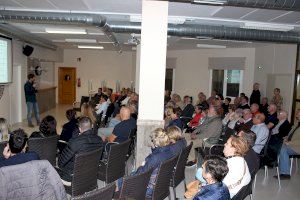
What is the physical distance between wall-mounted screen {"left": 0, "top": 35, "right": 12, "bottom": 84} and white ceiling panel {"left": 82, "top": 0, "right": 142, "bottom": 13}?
136 inches

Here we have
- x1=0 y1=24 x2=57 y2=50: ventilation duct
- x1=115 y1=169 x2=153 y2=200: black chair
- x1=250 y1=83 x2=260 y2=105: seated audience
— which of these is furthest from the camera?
x1=250 y1=83 x2=260 y2=105: seated audience

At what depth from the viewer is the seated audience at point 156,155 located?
293 centimetres

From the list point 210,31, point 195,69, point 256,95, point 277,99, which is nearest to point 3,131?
point 210,31

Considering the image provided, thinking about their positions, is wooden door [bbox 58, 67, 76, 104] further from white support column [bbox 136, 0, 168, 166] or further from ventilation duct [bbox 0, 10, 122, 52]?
white support column [bbox 136, 0, 168, 166]

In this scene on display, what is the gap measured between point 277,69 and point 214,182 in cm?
782

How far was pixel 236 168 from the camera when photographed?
2820 mm

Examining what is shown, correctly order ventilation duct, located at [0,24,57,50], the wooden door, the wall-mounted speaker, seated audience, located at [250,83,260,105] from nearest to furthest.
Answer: ventilation duct, located at [0,24,57,50] → seated audience, located at [250,83,260,105] → the wall-mounted speaker → the wooden door

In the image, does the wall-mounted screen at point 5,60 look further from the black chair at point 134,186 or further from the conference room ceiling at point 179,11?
the black chair at point 134,186

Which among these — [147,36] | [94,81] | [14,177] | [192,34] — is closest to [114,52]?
[94,81]

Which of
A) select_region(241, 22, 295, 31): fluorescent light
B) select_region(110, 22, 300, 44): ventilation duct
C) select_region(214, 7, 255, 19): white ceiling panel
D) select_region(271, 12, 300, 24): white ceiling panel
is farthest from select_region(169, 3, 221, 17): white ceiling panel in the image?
select_region(271, 12, 300, 24): white ceiling panel

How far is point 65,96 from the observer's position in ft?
50.5

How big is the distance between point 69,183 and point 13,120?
698 centimetres

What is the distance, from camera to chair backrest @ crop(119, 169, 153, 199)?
2.21m

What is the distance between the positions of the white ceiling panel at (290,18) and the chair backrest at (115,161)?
388 cm
